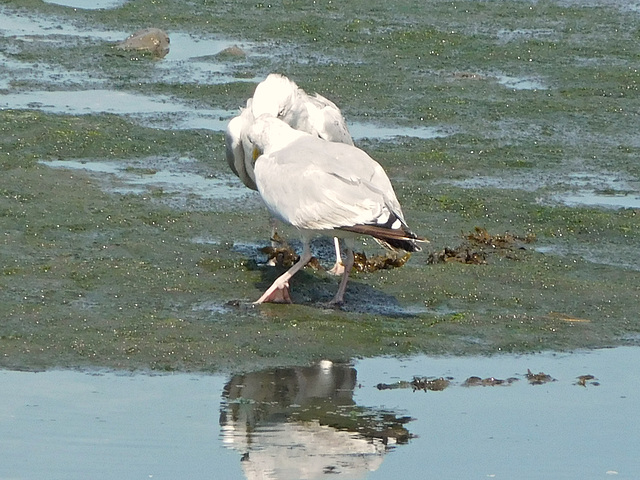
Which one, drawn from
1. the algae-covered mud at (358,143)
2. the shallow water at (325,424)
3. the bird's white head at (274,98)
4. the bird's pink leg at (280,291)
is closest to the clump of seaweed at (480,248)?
the algae-covered mud at (358,143)

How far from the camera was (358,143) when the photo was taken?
11.0 metres

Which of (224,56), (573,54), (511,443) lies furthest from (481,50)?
(511,443)

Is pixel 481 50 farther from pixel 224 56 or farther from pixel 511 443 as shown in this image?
pixel 511 443

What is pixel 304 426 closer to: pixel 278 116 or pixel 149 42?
pixel 278 116

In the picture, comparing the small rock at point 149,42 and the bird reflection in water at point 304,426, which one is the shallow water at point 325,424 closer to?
the bird reflection in water at point 304,426

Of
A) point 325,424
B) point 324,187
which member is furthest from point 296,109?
point 325,424

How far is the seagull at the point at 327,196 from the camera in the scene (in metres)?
7.00

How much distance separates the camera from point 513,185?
10.2 meters

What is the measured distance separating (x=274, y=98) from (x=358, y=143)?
2.47 metres

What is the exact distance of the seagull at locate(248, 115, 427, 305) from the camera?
7.00 meters

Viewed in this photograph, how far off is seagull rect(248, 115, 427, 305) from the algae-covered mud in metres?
0.42

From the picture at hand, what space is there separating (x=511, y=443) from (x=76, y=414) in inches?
70.0

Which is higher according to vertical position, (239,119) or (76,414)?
(239,119)

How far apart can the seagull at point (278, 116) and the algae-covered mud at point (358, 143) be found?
469mm
